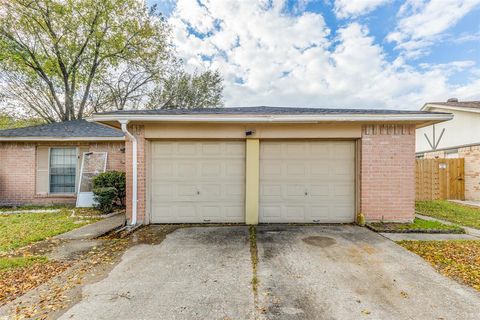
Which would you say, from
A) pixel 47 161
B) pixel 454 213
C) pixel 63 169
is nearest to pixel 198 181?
pixel 63 169

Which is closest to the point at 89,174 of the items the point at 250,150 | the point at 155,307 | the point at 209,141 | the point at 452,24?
the point at 209,141

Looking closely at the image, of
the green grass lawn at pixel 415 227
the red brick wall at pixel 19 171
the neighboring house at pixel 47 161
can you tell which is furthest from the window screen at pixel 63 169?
the green grass lawn at pixel 415 227

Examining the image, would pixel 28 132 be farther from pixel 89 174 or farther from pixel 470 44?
pixel 470 44

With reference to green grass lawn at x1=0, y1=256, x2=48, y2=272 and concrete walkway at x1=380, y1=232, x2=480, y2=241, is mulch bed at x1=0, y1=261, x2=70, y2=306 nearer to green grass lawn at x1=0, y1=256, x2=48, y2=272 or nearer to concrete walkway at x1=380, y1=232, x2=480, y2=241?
green grass lawn at x1=0, y1=256, x2=48, y2=272

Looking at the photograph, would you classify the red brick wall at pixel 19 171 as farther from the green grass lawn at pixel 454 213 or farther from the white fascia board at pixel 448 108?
the white fascia board at pixel 448 108

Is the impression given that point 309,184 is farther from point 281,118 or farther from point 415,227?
point 415,227

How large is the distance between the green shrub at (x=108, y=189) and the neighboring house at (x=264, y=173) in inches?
80.4

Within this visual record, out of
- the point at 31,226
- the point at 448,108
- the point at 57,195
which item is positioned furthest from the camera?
the point at 448,108

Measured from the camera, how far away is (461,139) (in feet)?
38.5

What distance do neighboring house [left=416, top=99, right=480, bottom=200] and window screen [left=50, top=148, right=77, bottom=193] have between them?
16543 mm

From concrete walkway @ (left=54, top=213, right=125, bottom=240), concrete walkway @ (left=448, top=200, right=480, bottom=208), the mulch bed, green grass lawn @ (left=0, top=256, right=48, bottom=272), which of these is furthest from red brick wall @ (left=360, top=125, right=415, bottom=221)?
green grass lawn @ (left=0, top=256, right=48, bottom=272)

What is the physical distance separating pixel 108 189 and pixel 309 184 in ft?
20.1

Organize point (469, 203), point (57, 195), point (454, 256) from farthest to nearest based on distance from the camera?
point (469, 203) → point (57, 195) → point (454, 256)

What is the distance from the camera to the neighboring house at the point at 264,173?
6051 millimetres
